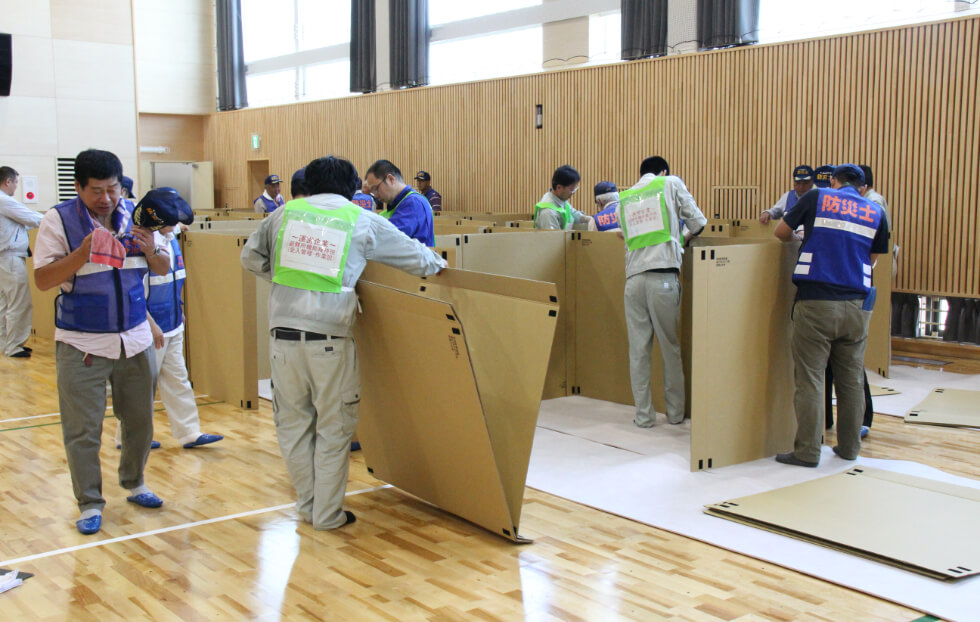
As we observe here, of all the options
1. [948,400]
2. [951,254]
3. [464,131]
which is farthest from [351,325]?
[464,131]

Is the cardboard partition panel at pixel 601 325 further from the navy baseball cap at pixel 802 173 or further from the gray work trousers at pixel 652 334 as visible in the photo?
the navy baseball cap at pixel 802 173

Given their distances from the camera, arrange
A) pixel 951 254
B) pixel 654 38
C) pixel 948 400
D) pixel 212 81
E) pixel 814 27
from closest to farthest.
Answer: pixel 948 400, pixel 951 254, pixel 814 27, pixel 654 38, pixel 212 81

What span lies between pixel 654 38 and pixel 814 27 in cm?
178

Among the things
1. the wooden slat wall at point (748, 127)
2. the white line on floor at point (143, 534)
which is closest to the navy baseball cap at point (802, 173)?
the wooden slat wall at point (748, 127)

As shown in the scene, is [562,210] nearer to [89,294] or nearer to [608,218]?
[608,218]

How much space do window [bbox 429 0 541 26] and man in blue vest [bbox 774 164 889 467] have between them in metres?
7.90

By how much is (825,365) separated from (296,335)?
→ 101 inches

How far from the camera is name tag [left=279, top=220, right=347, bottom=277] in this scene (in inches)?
133

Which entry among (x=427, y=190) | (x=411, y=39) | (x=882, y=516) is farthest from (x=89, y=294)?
(x=411, y=39)

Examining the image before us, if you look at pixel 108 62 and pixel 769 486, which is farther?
pixel 108 62

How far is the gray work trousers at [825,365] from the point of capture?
4270 millimetres

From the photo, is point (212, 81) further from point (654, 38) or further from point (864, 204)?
point (864, 204)

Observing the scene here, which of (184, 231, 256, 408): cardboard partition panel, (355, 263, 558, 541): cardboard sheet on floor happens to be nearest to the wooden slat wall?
(184, 231, 256, 408): cardboard partition panel

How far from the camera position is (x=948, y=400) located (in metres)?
5.82
